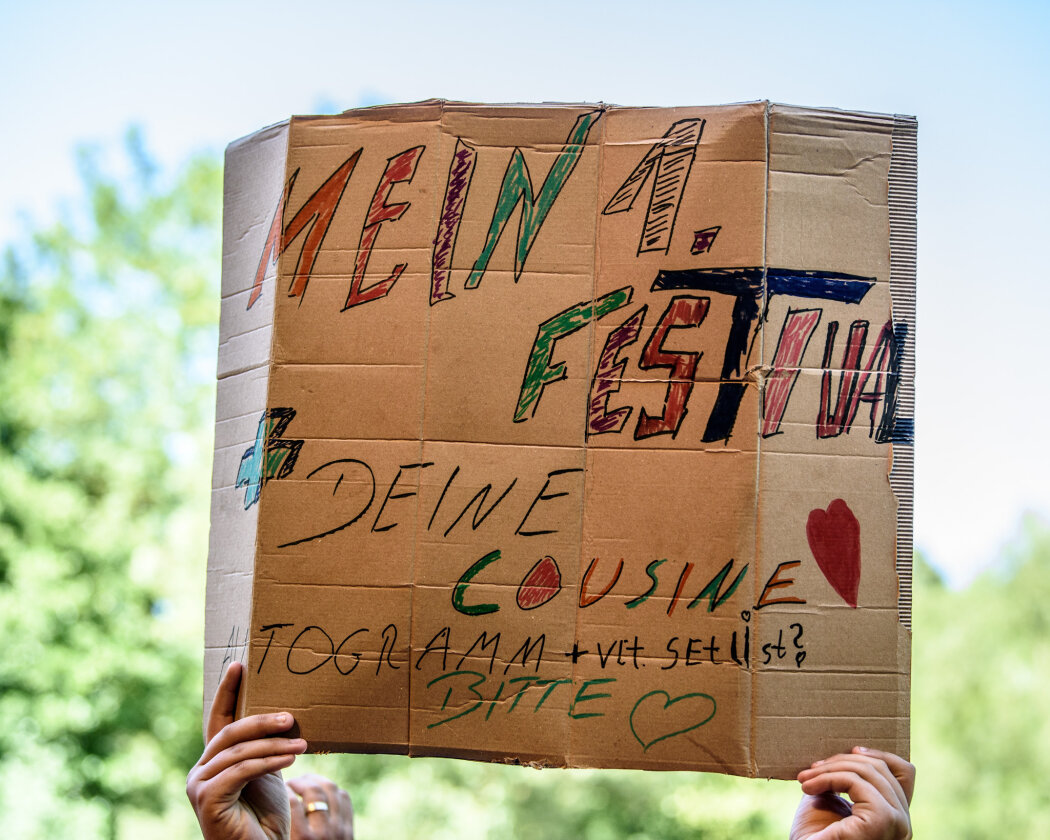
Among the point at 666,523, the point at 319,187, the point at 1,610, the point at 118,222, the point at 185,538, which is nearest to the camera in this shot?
the point at 666,523

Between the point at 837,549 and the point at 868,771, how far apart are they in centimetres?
41

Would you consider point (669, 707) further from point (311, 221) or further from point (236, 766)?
point (311, 221)

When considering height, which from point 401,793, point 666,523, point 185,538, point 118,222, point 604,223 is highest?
point 118,222

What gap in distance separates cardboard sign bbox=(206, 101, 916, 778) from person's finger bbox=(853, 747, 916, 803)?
4cm

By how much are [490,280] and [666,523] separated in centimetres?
60

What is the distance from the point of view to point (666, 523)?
164 centimetres

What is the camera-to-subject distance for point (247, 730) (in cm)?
160

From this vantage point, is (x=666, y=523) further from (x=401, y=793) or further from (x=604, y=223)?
(x=401, y=793)

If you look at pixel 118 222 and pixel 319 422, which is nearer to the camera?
pixel 319 422

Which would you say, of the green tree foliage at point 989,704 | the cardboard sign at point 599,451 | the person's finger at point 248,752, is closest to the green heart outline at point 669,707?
the cardboard sign at point 599,451

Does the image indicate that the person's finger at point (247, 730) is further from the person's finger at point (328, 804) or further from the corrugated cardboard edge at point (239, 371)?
the person's finger at point (328, 804)

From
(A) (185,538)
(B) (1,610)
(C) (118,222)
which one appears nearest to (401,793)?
(A) (185,538)

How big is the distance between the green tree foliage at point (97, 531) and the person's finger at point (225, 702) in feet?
19.6

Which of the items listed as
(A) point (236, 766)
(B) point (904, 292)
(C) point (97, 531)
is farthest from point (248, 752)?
(C) point (97, 531)
